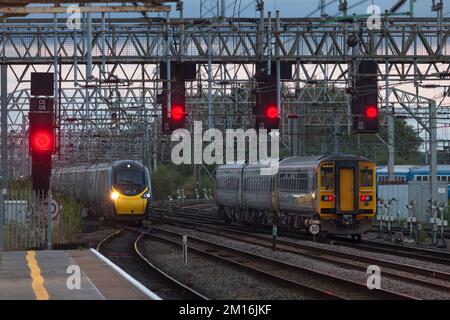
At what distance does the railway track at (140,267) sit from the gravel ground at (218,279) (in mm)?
335

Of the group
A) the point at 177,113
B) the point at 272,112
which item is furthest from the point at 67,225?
the point at 272,112

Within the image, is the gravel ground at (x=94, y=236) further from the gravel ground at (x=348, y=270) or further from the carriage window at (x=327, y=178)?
the carriage window at (x=327, y=178)

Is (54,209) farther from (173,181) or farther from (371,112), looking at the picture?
(173,181)

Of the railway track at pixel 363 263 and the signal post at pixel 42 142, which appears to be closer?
the railway track at pixel 363 263

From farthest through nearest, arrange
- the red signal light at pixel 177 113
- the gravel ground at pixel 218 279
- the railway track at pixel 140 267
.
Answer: the red signal light at pixel 177 113 < the railway track at pixel 140 267 < the gravel ground at pixel 218 279

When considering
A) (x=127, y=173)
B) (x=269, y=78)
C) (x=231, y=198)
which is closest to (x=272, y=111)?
(x=269, y=78)

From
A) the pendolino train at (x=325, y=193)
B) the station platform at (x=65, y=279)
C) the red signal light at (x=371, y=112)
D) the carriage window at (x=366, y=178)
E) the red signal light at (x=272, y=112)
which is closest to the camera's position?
the station platform at (x=65, y=279)

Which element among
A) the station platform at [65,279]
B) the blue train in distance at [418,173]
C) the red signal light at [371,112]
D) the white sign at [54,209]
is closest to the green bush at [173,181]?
the blue train in distance at [418,173]

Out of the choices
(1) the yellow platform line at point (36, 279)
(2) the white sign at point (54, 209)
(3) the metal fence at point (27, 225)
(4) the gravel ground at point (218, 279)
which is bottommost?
(4) the gravel ground at point (218, 279)

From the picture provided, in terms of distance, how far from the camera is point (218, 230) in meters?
41.0

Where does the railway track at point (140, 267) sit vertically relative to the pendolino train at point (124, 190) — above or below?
below

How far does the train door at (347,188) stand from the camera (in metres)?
33.3

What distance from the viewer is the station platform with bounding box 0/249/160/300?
48.9 feet
